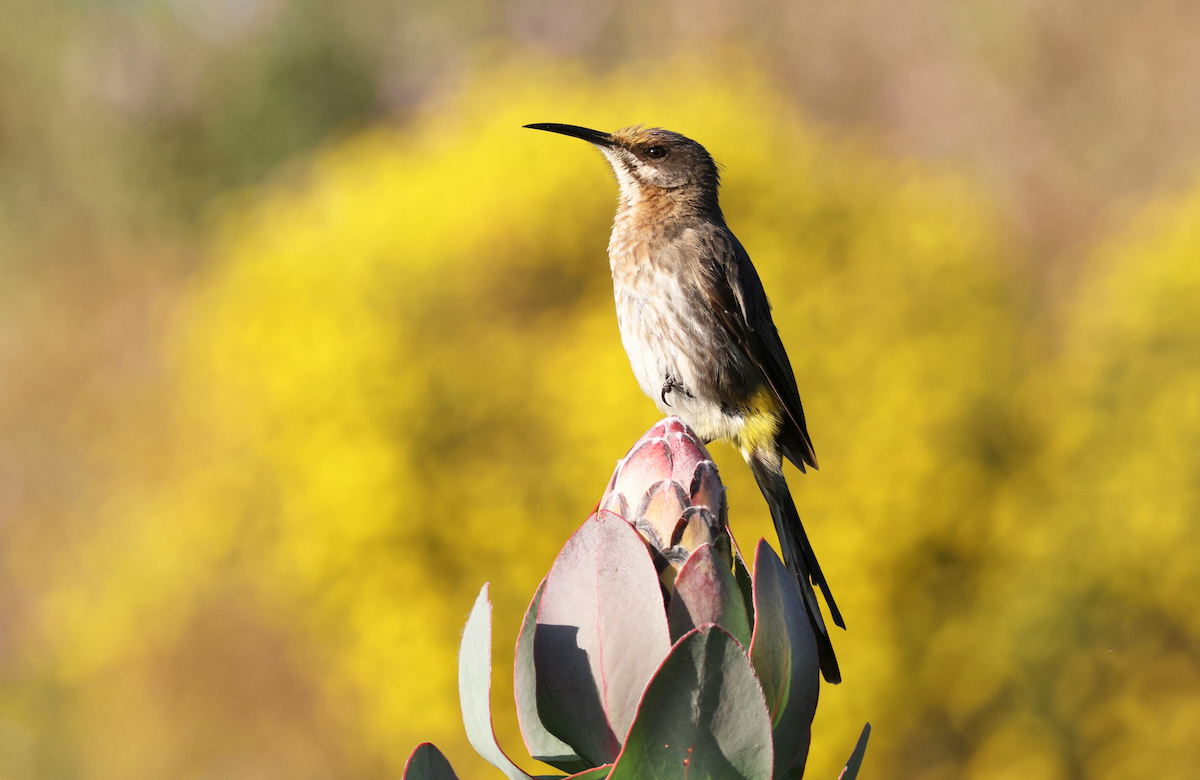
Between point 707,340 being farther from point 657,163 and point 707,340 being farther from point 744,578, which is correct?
point 744,578

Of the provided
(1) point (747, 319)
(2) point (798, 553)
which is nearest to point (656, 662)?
(2) point (798, 553)

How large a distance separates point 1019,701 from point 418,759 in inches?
148

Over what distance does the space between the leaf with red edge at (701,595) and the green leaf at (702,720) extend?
120mm

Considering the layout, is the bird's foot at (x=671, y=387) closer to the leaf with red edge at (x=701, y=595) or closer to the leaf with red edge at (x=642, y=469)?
the leaf with red edge at (x=642, y=469)

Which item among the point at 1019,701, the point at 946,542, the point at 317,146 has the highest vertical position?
the point at 317,146

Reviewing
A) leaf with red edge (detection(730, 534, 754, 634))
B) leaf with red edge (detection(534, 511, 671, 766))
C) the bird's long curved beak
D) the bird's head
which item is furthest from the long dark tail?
the bird's long curved beak

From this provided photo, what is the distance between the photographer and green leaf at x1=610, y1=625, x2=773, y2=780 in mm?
961

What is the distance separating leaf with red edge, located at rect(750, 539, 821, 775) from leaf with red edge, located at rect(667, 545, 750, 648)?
5cm

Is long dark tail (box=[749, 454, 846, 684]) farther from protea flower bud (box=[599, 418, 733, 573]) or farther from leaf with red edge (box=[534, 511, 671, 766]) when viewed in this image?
leaf with red edge (box=[534, 511, 671, 766])

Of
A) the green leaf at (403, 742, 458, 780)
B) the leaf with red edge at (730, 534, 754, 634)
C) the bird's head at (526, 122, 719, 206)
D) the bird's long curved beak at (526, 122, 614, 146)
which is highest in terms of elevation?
the bird's long curved beak at (526, 122, 614, 146)

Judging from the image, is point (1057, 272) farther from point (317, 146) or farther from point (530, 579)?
point (317, 146)

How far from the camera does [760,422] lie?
2.66 m

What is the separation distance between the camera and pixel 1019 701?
4.14 metres

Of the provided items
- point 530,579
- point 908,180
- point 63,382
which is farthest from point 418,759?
point 63,382
